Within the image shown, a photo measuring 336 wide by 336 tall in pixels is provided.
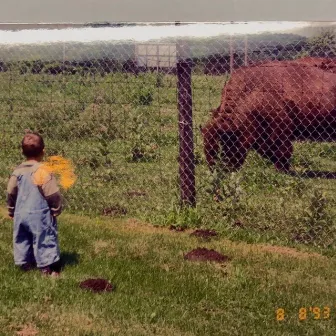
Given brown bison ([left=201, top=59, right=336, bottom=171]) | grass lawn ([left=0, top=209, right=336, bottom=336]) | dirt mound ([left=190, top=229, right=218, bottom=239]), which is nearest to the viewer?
grass lawn ([left=0, top=209, right=336, bottom=336])

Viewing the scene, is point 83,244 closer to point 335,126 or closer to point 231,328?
point 231,328

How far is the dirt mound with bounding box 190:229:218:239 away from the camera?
743 cm

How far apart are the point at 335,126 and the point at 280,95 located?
1.17m

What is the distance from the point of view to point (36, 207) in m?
Answer: 6.00

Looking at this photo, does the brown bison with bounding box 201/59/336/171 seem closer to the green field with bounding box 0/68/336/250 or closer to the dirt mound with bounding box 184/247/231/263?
the green field with bounding box 0/68/336/250

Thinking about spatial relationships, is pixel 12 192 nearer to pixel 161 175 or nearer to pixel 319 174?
pixel 161 175

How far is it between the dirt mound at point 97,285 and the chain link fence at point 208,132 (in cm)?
204

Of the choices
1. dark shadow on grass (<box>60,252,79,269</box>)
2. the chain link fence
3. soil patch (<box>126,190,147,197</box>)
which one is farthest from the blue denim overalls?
soil patch (<box>126,190,147,197</box>)

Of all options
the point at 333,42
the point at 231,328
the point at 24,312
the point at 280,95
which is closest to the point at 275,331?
the point at 231,328

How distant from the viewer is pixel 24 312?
529 centimetres

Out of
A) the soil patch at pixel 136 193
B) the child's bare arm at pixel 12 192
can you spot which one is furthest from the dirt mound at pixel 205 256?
the soil patch at pixel 136 193

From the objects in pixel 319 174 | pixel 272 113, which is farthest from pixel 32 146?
pixel 319 174

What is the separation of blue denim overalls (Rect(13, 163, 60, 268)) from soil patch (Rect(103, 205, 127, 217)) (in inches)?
87.3

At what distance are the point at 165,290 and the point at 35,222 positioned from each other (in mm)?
1225
